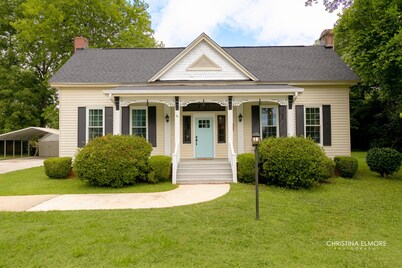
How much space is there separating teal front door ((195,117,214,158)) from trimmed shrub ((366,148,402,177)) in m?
6.61

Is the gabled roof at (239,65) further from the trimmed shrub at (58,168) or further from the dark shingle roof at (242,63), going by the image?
the trimmed shrub at (58,168)

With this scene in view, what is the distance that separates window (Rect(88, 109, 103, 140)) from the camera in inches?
461

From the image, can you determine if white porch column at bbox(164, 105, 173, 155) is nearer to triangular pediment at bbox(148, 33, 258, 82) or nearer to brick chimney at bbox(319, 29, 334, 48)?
triangular pediment at bbox(148, 33, 258, 82)

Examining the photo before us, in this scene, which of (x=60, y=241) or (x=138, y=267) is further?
(x=60, y=241)

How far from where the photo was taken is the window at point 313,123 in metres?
11.8

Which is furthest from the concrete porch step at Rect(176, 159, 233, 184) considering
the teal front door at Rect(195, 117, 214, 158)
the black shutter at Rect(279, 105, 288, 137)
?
the black shutter at Rect(279, 105, 288, 137)

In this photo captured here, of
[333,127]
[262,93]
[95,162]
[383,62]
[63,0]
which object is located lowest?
[95,162]

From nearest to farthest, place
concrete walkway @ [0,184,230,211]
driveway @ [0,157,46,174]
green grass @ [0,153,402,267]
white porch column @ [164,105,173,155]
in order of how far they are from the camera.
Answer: green grass @ [0,153,402,267] → concrete walkway @ [0,184,230,211] → white porch column @ [164,105,173,155] → driveway @ [0,157,46,174]

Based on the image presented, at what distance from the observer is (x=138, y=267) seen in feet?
11.6

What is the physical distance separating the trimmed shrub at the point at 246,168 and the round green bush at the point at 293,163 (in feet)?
1.72

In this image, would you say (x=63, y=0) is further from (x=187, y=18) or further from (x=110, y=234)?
(x=110, y=234)

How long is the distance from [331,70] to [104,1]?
20.9 metres

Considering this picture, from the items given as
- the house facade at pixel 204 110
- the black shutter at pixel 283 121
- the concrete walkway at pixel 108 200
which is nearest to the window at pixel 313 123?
the house facade at pixel 204 110

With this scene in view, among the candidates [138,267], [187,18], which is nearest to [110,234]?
[138,267]
